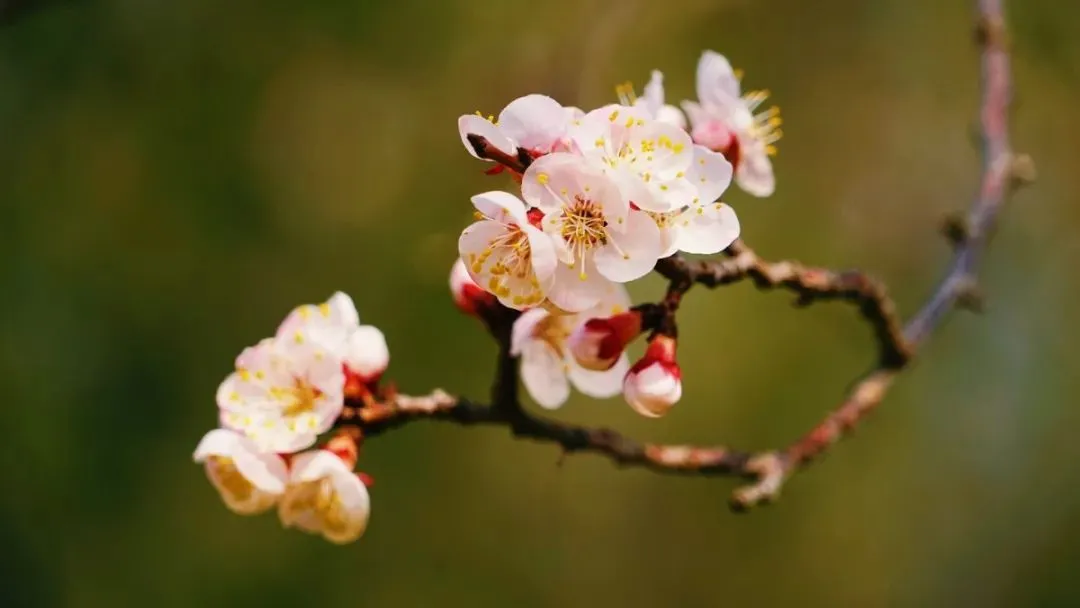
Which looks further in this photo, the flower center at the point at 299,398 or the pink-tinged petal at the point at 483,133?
the flower center at the point at 299,398

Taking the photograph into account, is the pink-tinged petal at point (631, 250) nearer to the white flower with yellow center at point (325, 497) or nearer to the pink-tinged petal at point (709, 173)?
the pink-tinged petal at point (709, 173)

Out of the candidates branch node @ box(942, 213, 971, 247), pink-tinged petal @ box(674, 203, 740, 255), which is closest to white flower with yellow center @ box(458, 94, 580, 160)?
pink-tinged petal @ box(674, 203, 740, 255)

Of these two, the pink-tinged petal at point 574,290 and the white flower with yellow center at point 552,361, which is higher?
the pink-tinged petal at point 574,290

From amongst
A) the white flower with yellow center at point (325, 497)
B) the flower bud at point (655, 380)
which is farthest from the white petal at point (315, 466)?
the flower bud at point (655, 380)

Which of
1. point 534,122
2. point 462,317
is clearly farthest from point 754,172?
point 462,317

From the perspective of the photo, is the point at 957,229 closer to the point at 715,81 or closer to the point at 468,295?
the point at 715,81

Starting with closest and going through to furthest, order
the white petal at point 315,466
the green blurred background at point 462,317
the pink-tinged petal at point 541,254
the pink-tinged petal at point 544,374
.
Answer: the pink-tinged petal at point 541,254 → the white petal at point 315,466 → the pink-tinged petal at point 544,374 → the green blurred background at point 462,317
